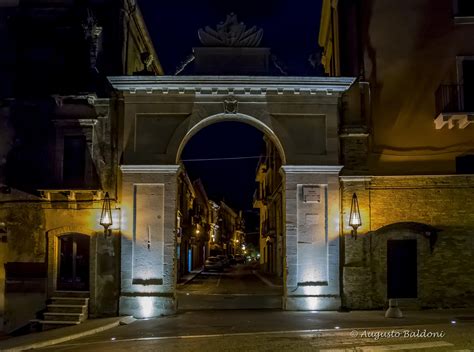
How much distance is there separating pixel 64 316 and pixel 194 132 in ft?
21.8

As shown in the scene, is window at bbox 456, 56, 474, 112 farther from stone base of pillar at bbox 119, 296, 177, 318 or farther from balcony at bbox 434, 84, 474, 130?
stone base of pillar at bbox 119, 296, 177, 318

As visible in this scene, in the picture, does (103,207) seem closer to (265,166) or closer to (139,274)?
(139,274)

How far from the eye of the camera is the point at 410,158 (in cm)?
1805

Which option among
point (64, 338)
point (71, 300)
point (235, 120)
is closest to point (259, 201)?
point (235, 120)

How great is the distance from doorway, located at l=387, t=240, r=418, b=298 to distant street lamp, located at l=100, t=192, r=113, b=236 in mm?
8417

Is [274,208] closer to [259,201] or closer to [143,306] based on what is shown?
[259,201]

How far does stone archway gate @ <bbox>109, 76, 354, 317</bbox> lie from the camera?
17.4 m

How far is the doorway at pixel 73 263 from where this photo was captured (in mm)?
17797

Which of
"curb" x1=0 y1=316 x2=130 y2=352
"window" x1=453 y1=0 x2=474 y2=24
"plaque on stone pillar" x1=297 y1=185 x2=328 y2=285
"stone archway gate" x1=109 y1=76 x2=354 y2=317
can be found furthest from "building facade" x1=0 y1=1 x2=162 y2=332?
"window" x1=453 y1=0 x2=474 y2=24

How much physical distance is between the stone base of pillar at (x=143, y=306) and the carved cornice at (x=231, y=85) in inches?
243

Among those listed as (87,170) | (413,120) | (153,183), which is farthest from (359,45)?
(87,170)

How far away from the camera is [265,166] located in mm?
47094

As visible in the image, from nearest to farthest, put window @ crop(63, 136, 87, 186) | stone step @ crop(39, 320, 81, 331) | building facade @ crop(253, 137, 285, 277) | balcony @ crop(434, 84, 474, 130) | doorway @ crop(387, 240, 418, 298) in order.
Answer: stone step @ crop(39, 320, 81, 331)
balcony @ crop(434, 84, 474, 130)
doorway @ crop(387, 240, 418, 298)
window @ crop(63, 136, 87, 186)
building facade @ crop(253, 137, 285, 277)

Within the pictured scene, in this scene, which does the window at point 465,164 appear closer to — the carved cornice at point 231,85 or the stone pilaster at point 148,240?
the carved cornice at point 231,85
